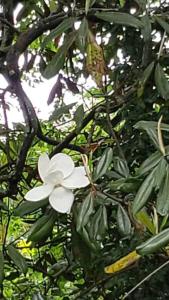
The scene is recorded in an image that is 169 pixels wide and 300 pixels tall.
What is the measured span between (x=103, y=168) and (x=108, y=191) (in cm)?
6

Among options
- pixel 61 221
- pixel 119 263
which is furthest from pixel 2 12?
pixel 119 263

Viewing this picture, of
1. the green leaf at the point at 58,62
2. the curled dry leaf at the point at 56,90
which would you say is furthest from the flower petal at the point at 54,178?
the curled dry leaf at the point at 56,90

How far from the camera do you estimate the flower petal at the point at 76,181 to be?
72cm

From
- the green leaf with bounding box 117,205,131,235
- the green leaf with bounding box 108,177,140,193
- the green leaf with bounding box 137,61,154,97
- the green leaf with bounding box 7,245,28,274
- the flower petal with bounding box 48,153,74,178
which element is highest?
the green leaf with bounding box 137,61,154,97

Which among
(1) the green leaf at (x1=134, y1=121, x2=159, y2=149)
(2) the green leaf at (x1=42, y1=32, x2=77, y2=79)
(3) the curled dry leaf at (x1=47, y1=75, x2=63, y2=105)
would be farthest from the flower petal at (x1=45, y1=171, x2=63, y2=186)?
(3) the curled dry leaf at (x1=47, y1=75, x2=63, y2=105)

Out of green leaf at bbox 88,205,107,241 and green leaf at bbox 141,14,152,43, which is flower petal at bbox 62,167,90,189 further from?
green leaf at bbox 141,14,152,43

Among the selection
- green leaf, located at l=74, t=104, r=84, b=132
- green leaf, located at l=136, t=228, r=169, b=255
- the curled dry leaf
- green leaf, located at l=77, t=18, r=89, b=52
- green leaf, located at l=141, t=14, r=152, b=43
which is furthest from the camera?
the curled dry leaf

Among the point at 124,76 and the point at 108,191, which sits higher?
the point at 124,76

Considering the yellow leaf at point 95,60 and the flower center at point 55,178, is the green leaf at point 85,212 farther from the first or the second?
the yellow leaf at point 95,60

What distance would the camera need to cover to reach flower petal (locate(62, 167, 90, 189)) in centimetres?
72

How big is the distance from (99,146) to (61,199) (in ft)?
1.39

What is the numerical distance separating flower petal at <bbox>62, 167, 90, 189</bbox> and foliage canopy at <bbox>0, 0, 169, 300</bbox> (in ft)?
0.05

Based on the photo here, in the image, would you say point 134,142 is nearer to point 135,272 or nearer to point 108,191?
point 135,272

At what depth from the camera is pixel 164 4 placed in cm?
126
